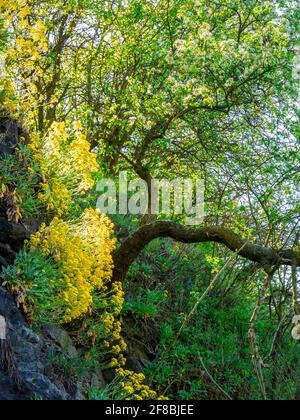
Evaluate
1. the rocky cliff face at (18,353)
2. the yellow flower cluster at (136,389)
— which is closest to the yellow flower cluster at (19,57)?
the rocky cliff face at (18,353)

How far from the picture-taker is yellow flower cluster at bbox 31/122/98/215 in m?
6.19

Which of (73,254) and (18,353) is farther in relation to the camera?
(73,254)

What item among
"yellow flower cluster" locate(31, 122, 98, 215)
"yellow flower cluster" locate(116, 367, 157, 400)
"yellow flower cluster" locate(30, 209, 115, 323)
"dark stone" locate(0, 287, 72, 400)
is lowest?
"yellow flower cluster" locate(116, 367, 157, 400)

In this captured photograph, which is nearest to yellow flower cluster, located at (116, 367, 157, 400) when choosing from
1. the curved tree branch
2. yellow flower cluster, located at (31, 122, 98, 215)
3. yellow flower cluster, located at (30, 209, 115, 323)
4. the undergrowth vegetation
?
the undergrowth vegetation

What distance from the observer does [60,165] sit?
→ 250 inches

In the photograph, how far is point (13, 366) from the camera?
4.46 metres

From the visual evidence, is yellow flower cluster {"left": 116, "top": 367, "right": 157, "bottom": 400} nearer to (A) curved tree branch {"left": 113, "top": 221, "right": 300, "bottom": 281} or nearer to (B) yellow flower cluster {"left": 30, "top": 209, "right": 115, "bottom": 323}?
(B) yellow flower cluster {"left": 30, "top": 209, "right": 115, "bottom": 323}

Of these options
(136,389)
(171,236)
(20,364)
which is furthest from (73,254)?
(171,236)

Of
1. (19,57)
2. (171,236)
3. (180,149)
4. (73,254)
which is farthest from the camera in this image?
(180,149)

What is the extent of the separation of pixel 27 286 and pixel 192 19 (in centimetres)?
582

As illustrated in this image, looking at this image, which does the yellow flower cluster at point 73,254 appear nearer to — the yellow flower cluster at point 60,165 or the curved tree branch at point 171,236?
the yellow flower cluster at point 60,165

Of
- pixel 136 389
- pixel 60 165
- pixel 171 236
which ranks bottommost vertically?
pixel 136 389

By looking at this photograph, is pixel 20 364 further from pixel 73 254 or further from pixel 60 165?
pixel 60 165

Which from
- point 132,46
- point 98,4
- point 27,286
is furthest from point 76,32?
point 27,286
